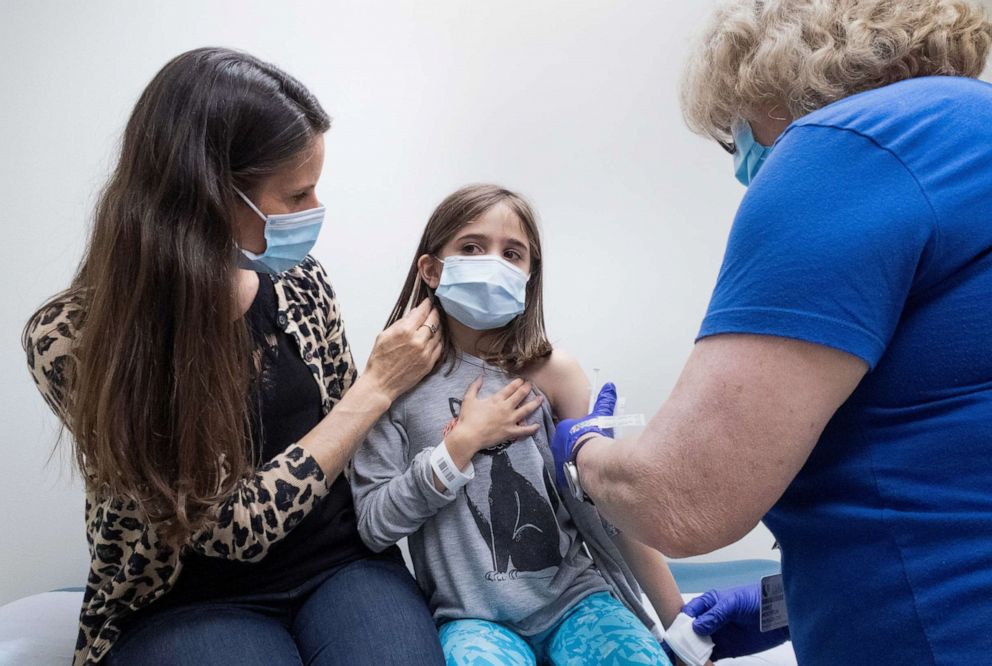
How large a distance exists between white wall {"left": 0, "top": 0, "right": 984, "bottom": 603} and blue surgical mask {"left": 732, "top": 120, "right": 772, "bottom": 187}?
3.96 feet

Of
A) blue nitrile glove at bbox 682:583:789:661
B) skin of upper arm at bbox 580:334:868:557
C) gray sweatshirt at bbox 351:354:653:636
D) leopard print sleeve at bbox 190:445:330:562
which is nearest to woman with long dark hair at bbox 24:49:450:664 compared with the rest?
leopard print sleeve at bbox 190:445:330:562

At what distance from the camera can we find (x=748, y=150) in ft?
3.48

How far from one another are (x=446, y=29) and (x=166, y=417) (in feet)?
4.80

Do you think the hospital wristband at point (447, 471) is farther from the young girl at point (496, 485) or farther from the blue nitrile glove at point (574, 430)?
the blue nitrile glove at point (574, 430)

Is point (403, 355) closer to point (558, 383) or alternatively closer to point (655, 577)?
point (558, 383)

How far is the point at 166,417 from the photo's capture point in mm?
1204

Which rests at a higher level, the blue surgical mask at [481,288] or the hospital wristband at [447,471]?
the blue surgical mask at [481,288]

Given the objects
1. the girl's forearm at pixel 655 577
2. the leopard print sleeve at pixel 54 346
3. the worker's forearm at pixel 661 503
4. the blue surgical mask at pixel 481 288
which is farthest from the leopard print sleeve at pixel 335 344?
the worker's forearm at pixel 661 503

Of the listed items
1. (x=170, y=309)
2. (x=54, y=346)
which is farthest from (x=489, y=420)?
(x=54, y=346)

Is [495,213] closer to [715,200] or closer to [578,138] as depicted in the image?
[578,138]

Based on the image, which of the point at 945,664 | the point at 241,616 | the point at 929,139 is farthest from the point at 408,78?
the point at 945,664

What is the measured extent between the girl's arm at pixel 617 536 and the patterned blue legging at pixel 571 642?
138mm

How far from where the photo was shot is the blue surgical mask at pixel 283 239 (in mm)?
1318

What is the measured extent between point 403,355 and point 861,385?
903 mm
